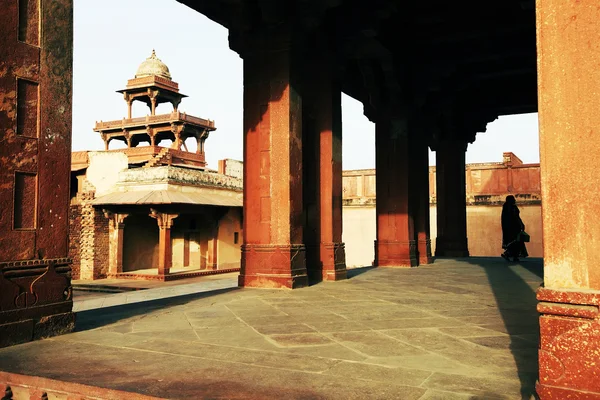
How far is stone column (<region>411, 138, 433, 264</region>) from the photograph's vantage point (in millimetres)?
12602

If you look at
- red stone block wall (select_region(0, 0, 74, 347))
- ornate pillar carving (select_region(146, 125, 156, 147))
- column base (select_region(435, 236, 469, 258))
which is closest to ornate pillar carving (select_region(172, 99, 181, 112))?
ornate pillar carving (select_region(146, 125, 156, 147))

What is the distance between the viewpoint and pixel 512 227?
13.4 m

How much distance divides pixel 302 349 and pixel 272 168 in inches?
164

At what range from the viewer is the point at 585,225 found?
2.26m

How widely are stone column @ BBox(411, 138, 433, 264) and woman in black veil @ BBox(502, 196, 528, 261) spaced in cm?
199

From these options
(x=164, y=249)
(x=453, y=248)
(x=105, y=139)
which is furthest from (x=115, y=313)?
(x=105, y=139)

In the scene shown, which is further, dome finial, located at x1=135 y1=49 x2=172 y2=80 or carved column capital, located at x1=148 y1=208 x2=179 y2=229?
dome finial, located at x1=135 y1=49 x2=172 y2=80

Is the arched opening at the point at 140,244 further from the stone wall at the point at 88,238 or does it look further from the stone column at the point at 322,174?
the stone column at the point at 322,174

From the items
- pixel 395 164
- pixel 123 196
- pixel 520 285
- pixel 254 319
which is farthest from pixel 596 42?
pixel 123 196

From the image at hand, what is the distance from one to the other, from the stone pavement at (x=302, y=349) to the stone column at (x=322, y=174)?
8.02 ft

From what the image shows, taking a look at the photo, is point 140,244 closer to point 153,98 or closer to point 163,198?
point 163,198

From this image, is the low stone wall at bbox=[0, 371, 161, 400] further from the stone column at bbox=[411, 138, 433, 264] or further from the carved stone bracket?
the carved stone bracket

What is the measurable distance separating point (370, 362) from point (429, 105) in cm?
Answer: 1165

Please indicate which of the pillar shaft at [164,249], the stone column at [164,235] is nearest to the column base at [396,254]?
the stone column at [164,235]
